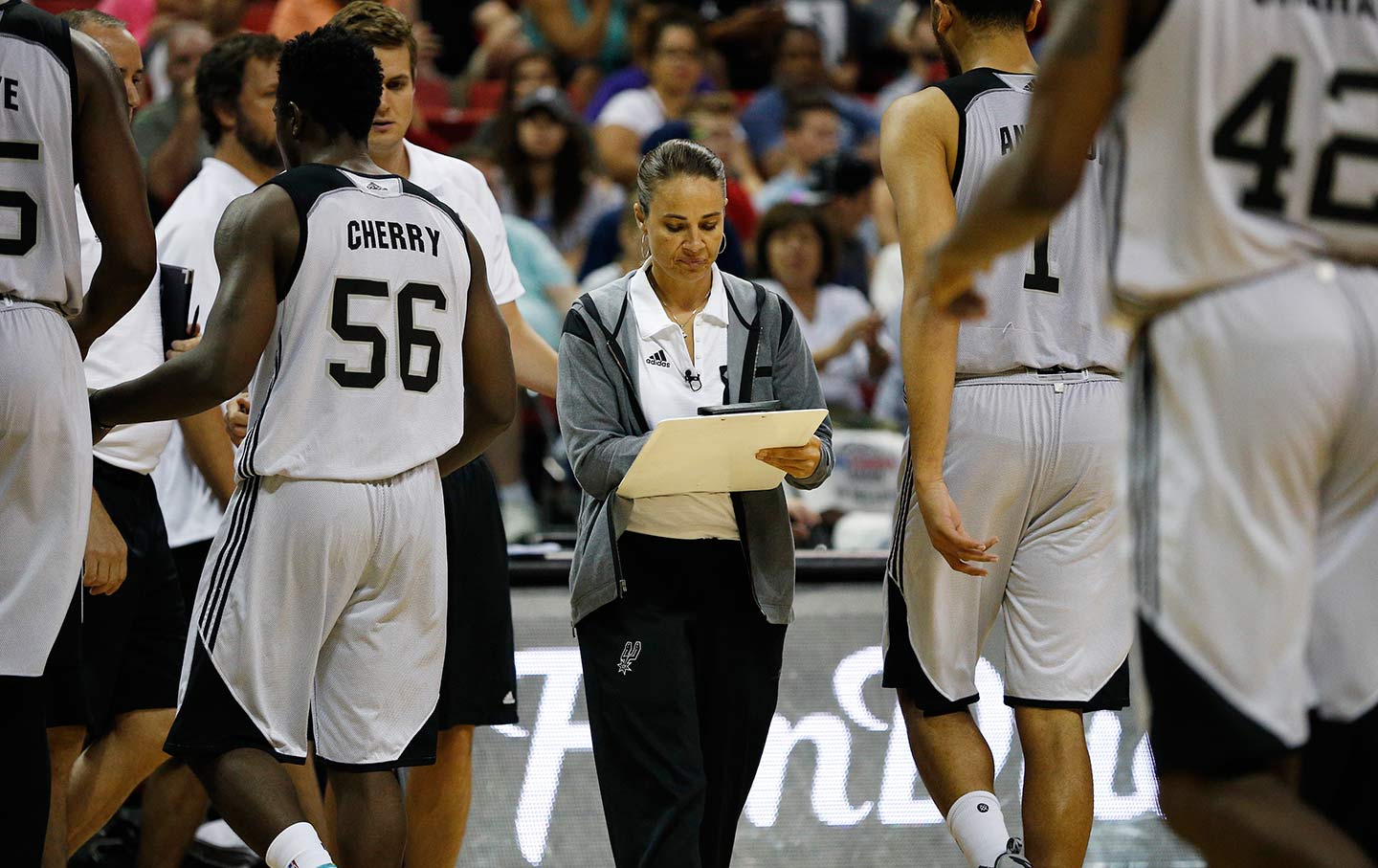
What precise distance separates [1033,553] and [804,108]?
24.0 ft

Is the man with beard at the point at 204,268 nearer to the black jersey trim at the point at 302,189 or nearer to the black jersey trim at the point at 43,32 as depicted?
the black jersey trim at the point at 302,189

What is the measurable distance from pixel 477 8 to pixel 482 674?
9.37m

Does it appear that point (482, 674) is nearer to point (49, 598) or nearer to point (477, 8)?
point (49, 598)

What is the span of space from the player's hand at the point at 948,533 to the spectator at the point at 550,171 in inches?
226

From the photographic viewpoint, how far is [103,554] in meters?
4.46

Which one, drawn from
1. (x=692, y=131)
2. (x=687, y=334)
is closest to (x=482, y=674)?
(x=687, y=334)

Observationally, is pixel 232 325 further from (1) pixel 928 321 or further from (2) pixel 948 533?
(2) pixel 948 533

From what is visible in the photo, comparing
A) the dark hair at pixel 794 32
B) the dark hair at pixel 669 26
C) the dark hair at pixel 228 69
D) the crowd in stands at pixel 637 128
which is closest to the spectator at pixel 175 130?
the crowd in stands at pixel 637 128

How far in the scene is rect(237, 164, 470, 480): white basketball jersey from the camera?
13.3 ft

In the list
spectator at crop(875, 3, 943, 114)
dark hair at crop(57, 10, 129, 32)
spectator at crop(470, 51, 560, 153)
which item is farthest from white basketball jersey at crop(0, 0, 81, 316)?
spectator at crop(875, 3, 943, 114)

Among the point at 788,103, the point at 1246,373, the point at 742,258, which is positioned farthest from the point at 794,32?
the point at 1246,373

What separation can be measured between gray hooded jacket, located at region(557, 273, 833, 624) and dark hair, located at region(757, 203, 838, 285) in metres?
4.24

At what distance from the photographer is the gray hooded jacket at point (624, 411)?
4449mm

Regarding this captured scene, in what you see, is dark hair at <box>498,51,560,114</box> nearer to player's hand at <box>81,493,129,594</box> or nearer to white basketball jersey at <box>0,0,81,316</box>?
player's hand at <box>81,493,129,594</box>
